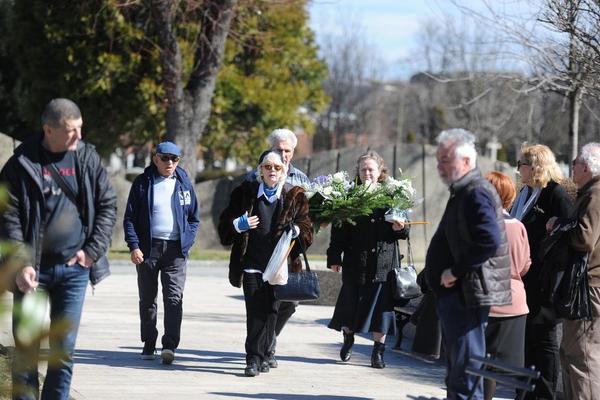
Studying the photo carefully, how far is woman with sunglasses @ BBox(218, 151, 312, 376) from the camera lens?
9.19 metres

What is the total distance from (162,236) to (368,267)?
6.04 feet

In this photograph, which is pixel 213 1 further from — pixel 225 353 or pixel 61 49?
pixel 225 353

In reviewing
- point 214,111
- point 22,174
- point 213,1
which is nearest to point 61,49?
point 214,111

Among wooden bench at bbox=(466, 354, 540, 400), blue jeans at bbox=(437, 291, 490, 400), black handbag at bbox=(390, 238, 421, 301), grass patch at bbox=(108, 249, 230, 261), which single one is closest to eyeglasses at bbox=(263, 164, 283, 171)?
Answer: black handbag at bbox=(390, 238, 421, 301)

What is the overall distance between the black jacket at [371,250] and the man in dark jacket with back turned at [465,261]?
3.17m

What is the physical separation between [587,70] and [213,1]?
14.1 metres

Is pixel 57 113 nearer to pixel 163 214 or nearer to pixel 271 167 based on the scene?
pixel 271 167

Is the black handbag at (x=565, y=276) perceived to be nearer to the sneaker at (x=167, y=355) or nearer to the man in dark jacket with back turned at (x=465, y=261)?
the man in dark jacket with back turned at (x=465, y=261)

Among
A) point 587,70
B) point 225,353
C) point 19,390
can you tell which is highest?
point 587,70

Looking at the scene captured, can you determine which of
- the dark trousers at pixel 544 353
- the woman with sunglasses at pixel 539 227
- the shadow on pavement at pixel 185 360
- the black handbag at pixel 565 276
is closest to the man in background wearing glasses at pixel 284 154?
the shadow on pavement at pixel 185 360

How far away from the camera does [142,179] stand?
9.73m

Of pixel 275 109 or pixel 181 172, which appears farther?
pixel 275 109

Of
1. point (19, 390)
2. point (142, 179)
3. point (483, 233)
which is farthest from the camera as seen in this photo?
point (142, 179)

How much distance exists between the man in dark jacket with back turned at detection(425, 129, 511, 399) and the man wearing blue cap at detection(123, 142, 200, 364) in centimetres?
348
